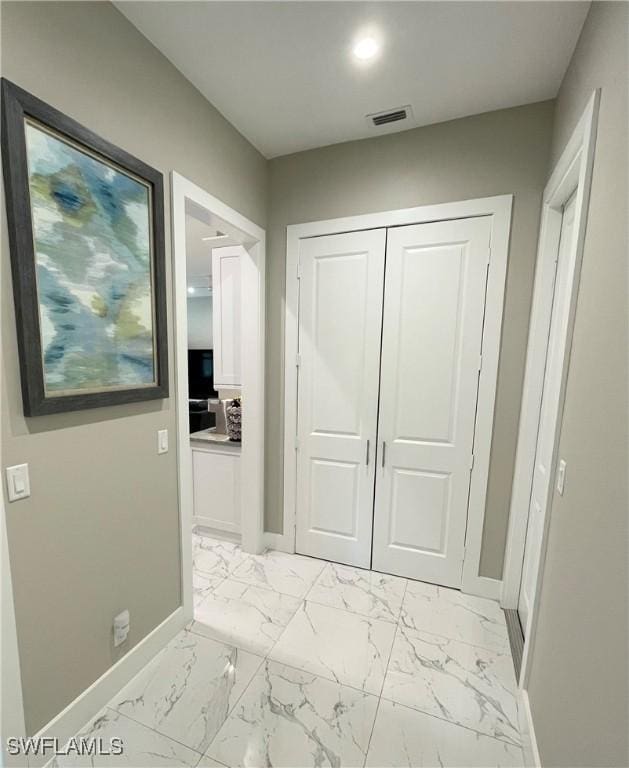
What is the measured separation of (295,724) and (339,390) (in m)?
1.64

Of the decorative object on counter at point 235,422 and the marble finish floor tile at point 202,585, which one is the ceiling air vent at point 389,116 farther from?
the marble finish floor tile at point 202,585

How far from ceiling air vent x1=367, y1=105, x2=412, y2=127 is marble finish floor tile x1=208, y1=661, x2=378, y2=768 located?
2876 mm

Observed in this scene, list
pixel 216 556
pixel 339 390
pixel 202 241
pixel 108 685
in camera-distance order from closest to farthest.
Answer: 1. pixel 108 685
2. pixel 339 390
3. pixel 216 556
4. pixel 202 241

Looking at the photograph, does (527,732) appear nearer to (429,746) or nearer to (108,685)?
(429,746)

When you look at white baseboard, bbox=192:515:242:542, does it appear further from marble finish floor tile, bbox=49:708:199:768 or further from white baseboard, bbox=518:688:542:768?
white baseboard, bbox=518:688:542:768

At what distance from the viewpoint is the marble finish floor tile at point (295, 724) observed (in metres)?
1.23

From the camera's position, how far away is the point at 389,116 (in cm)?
187

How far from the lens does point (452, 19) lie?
4.35 feet

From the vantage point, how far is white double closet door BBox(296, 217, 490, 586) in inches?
78.4

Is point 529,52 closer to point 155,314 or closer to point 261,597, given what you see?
point 155,314

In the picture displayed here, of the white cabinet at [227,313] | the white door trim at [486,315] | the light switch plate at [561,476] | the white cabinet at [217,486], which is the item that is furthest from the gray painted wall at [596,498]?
the white cabinet at [227,313]

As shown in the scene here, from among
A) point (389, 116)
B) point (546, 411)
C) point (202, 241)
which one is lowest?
point (546, 411)

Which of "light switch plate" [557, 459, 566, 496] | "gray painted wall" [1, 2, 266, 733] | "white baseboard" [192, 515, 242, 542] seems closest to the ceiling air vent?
"gray painted wall" [1, 2, 266, 733]

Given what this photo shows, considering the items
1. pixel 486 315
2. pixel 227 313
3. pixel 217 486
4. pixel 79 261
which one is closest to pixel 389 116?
pixel 486 315
